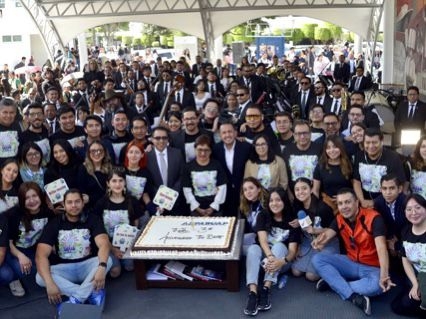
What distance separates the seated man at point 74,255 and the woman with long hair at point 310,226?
1.68m

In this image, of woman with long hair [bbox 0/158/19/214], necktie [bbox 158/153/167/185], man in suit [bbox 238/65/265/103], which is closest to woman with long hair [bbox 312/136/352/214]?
necktie [bbox 158/153/167/185]

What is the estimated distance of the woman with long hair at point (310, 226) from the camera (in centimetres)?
465

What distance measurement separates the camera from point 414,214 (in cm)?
391

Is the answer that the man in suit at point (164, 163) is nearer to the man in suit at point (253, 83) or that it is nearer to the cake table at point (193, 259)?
the cake table at point (193, 259)

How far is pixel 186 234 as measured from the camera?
4695 mm

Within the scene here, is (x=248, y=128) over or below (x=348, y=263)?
over

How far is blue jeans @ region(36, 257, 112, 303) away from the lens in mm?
4266

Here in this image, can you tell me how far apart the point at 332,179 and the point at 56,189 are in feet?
8.39

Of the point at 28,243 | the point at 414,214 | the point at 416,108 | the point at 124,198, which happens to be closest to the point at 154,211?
the point at 124,198

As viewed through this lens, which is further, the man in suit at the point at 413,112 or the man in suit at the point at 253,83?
the man in suit at the point at 253,83

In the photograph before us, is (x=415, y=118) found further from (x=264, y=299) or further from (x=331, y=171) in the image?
(x=264, y=299)

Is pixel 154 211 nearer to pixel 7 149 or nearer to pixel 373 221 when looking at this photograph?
pixel 7 149

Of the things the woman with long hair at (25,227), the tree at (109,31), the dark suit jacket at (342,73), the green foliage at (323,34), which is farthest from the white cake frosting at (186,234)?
the tree at (109,31)

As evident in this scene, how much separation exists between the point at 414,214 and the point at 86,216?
8.88ft
